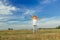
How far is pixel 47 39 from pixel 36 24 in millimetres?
17022

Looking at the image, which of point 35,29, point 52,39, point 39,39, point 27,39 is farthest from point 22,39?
point 35,29

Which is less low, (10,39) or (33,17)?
(33,17)

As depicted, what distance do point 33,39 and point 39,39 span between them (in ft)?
1.90

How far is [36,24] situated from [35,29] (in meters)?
1.57

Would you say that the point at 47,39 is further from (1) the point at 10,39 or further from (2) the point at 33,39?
(1) the point at 10,39

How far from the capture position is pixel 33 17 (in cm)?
3272

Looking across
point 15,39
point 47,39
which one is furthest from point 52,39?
point 15,39

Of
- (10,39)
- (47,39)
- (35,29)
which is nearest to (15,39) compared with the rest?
(10,39)

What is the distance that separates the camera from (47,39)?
1550cm

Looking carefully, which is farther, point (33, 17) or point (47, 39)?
point (33, 17)

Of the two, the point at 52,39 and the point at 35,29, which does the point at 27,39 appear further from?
the point at 35,29

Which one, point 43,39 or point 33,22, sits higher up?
point 33,22

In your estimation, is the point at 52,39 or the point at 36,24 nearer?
the point at 52,39

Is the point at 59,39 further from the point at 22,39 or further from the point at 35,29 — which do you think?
the point at 35,29
